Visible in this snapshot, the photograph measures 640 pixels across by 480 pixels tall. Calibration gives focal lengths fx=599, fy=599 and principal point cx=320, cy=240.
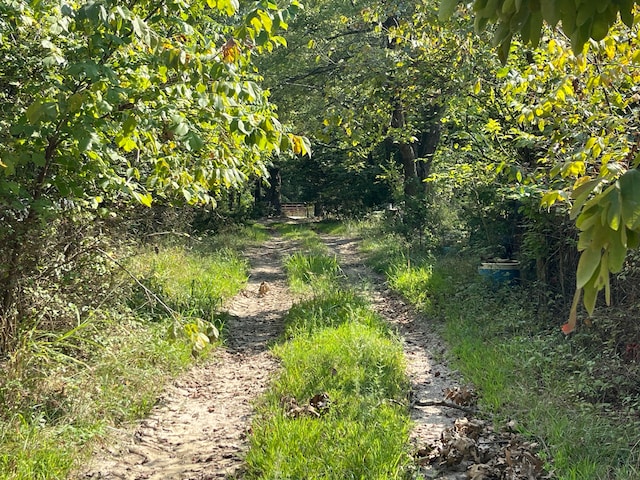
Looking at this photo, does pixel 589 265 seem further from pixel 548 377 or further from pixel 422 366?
pixel 422 366

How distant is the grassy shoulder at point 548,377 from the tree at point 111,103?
2911 millimetres

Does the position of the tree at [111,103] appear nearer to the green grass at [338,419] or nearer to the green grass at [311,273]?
the green grass at [338,419]

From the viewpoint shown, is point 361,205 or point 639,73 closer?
point 639,73

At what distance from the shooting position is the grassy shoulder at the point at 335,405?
13.8ft

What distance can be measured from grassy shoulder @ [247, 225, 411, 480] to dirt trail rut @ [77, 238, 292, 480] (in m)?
0.28

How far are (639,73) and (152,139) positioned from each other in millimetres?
3630

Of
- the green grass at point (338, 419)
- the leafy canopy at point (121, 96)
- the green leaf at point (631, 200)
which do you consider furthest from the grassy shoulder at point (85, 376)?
the green leaf at point (631, 200)

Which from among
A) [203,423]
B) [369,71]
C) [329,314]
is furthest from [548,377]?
[369,71]

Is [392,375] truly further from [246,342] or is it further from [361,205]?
[361,205]

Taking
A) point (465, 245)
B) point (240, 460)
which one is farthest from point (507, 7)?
point (465, 245)

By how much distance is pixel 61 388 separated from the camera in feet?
16.6

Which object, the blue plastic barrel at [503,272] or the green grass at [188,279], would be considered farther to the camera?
the blue plastic barrel at [503,272]

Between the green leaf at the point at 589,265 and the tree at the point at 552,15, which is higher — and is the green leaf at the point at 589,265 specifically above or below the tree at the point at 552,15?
below

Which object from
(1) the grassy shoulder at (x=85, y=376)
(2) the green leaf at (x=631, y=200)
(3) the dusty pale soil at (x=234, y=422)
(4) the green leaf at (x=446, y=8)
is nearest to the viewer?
(2) the green leaf at (x=631, y=200)
